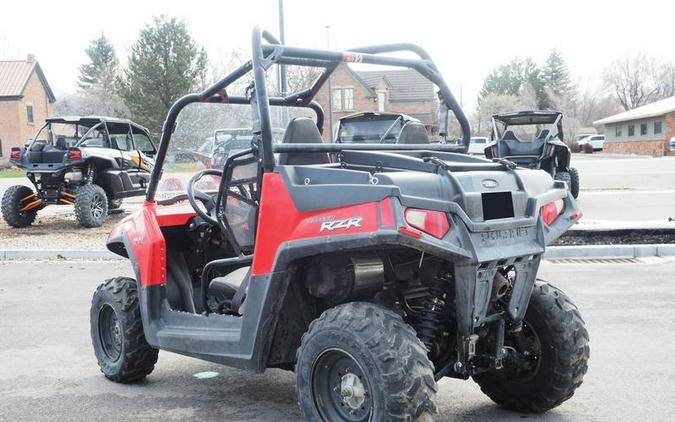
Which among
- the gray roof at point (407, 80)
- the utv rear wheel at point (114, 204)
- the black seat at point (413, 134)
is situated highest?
the gray roof at point (407, 80)

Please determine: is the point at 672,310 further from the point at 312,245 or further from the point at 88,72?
the point at 88,72

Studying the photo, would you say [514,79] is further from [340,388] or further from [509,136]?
[340,388]

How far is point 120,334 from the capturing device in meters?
5.11

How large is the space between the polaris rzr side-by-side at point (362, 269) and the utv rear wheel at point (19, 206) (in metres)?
10.6

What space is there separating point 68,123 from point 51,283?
22.0 feet

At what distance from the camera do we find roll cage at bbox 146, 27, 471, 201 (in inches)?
154

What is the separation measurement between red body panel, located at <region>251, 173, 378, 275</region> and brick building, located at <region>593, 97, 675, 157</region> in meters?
A: 52.3

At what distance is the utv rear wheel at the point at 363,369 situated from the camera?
3.28 meters

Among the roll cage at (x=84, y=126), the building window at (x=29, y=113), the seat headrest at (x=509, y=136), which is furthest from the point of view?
the building window at (x=29, y=113)

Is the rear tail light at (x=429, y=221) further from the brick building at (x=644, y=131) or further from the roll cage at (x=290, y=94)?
the brick building at (x=644, y=131)

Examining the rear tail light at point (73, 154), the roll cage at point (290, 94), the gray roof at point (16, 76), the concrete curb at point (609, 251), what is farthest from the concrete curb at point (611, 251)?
the gray roof at point (16, 76)

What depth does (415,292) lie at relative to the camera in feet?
13.1

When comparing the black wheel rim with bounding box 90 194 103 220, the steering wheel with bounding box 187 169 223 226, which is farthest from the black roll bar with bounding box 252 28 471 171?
the black wheel rim with bounding box 90 194 103 220

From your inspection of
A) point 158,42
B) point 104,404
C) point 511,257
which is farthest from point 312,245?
point 158,42
